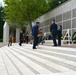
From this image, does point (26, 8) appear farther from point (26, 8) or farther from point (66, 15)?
point (66, 15)

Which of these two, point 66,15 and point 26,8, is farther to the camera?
point 26,8

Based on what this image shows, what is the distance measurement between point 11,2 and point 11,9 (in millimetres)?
1290

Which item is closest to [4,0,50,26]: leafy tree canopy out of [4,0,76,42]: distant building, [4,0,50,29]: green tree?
[4,0,50,29]: green tree

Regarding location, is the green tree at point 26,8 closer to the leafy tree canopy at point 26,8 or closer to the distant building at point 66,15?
the leafy tree canopy at point 26,8

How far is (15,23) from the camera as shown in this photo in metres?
54.3

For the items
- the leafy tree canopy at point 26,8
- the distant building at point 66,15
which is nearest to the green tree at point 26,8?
the leafy tree canopy at point 26,8

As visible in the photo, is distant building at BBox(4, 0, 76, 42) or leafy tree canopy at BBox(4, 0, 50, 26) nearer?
distant building at BBox(4, 0, 76, 42)

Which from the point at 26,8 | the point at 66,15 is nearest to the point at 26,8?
the point at 26,8

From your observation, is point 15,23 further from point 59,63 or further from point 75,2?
point 59,63

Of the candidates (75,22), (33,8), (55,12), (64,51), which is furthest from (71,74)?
(33,8)

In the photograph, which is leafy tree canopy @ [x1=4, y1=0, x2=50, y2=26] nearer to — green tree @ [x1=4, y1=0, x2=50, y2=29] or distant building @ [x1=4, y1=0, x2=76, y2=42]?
green tree @ [x1=4, y1=0, x2=50, y2=29]

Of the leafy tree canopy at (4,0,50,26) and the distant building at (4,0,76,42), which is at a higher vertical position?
the leafy tree canopy at (4,0,50,26)

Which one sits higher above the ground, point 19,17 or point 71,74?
point 19,17

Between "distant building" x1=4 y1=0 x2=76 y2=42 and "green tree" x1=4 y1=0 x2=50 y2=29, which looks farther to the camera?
"green tree" x1=4 y1=0 x2=50 y2=29
